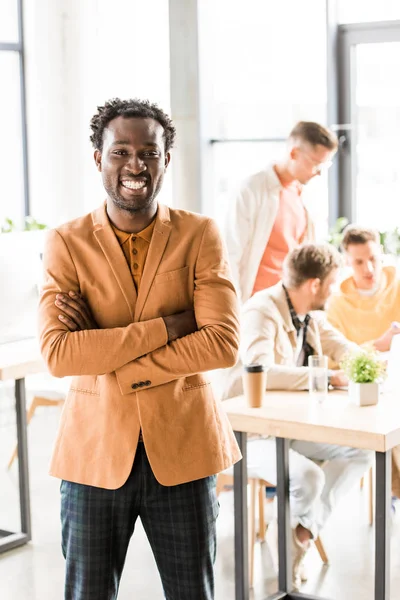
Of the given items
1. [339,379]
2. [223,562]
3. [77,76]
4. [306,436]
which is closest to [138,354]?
[306,436]

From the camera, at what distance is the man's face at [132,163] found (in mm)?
2016

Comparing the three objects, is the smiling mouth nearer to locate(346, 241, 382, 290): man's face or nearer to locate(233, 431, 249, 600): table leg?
locate(233, 431, 249, 600): table leg

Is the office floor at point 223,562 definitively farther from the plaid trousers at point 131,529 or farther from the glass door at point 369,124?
the glass door at point 369,124

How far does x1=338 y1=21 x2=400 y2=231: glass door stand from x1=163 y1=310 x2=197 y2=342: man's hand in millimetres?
3970

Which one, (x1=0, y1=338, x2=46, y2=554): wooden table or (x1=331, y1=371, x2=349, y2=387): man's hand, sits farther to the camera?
(x1=0, y1=338, x2=46, y2=554): wooden table

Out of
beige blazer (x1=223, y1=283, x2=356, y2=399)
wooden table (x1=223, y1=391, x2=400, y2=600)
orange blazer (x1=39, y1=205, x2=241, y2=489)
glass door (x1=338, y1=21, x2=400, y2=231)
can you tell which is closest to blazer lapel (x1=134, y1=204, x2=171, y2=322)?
orange blazer (x1=39, y1=205, x2=241, y2=489)

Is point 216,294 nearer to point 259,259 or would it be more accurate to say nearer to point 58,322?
point 58,322

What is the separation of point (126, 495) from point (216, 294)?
1.52ft

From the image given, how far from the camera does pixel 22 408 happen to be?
12.8 ft

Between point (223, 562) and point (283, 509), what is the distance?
0.53 metres

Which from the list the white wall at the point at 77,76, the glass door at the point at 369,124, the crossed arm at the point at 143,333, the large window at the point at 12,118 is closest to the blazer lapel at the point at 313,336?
the crossed arm at the point at 143,333

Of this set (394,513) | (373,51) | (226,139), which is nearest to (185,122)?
(226,139)

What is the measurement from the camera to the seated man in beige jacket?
3.37 meters

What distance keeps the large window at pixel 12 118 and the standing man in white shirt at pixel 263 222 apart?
8.92 ft
